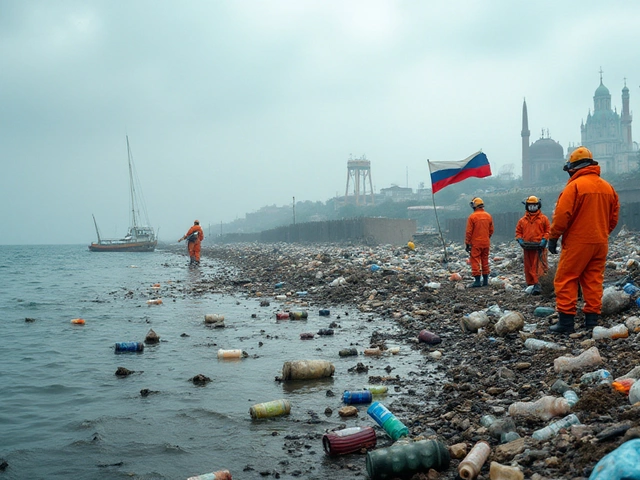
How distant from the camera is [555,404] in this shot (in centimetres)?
345

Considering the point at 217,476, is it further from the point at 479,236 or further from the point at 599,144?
the point at 599,144

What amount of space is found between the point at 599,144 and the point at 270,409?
109 metres

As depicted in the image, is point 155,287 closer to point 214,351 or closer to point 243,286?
point 243,286

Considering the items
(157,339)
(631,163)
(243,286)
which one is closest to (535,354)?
(157,339)

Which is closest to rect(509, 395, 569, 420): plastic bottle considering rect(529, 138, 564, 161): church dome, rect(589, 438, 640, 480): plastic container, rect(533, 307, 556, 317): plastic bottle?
rect(589, 438, 640, 480): plastic container

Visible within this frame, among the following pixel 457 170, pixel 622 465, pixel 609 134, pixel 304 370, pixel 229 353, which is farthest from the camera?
pixel 609 134

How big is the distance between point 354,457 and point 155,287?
13130 mm

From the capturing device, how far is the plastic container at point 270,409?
4.34m

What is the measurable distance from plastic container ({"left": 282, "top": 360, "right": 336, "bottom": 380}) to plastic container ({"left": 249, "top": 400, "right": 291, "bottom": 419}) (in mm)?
973

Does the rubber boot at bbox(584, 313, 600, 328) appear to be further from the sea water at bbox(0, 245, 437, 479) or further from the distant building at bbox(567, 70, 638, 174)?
the distant building at bbox(567, 70, 638, 174)

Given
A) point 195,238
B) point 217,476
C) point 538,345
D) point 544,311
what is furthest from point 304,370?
point 195,238

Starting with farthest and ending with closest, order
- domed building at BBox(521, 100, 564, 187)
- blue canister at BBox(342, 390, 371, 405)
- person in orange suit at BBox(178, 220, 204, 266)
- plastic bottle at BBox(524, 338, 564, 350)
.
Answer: domed building at BBox(521, 100, 564, 187) → person in orange suit at BBox(178, 220, 204, 266) → plastic bottle at BBox(524, 338, 564, 350) → blue canister at BBox(342, 390, 371, 405)

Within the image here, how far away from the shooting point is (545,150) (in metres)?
91.4

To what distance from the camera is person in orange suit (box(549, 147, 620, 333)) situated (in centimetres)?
533
